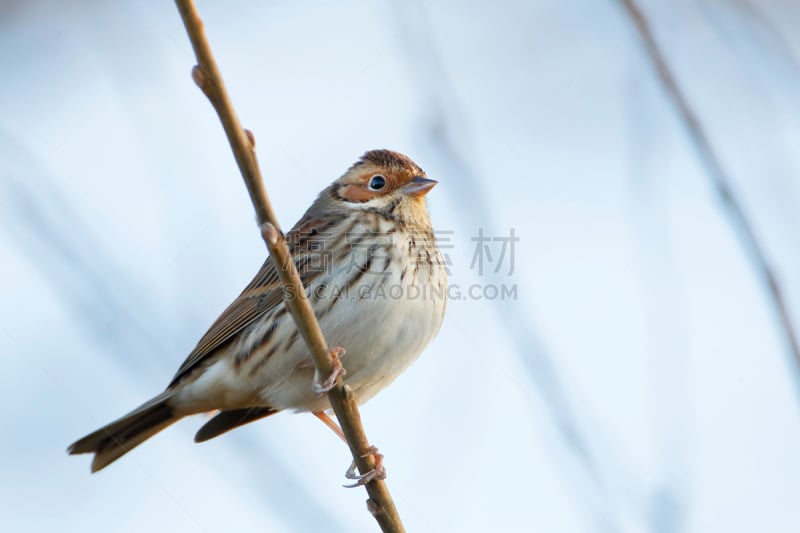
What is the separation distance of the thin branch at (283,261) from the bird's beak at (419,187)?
2.11 m

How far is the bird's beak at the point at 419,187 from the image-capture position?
5598mm

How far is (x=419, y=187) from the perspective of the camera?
221 inches

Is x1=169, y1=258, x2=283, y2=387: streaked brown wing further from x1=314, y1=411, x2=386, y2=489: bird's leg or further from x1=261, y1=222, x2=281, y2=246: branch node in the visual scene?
x1=261, y1=222, x2=281, y2=246: branch node

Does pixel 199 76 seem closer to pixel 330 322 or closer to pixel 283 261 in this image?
pixel 283 261

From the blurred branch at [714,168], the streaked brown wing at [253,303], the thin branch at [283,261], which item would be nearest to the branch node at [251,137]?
the thin branch at [283,261]

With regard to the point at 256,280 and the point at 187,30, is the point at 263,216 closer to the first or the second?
the point at 187,30

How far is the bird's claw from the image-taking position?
3.79 meters

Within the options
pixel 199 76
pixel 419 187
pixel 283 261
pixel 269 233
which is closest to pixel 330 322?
pixel 419 187

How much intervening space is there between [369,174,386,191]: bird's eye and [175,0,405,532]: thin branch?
2.24 m

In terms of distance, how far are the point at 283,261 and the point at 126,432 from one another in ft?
8.93

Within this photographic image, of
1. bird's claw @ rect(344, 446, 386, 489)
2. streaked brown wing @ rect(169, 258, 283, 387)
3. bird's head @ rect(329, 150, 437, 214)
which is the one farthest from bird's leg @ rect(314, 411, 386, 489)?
bird's head @ rect(329, 150, 437, 214)

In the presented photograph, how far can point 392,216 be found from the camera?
18.0ft

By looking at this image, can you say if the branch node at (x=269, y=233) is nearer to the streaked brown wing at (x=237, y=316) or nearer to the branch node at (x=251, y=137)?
the branch node at (x=251, y=137)

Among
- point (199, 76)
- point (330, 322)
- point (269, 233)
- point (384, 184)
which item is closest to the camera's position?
point (199, 76)
